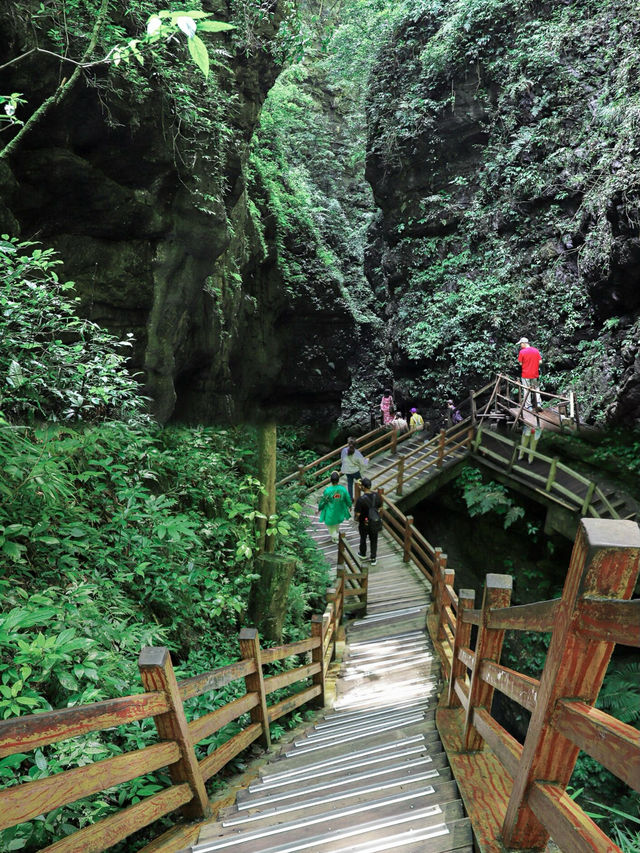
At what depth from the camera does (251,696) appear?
3408 mm

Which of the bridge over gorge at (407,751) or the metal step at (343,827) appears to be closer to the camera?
the bridge over gorge at (407,751)

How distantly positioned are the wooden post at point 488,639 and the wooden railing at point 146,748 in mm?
1440

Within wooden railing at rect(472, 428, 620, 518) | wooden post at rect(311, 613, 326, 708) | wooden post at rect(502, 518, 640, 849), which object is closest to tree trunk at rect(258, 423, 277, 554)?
wooden post at rect(311, 613, 326, 708)

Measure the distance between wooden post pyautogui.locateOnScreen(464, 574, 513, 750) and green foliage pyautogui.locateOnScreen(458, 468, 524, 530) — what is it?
9412 mm

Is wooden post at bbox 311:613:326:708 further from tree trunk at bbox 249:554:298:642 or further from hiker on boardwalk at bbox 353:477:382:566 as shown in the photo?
hiker on boardwalk at bbox 353:477:382:566

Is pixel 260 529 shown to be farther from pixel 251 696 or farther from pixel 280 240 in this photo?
pixel 280 240

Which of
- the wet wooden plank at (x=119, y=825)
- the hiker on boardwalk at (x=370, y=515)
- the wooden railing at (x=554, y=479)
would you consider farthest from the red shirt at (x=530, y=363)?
the wet wooden plank at (x=119, y=825)

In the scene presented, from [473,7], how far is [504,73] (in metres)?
2.42

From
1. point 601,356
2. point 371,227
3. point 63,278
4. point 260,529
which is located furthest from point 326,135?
point 260,529

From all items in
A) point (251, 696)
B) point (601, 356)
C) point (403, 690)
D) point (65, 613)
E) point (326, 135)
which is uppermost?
point (326, 135)

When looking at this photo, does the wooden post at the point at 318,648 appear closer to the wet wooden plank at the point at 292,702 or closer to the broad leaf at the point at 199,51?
the wet wooden plank at the point at 292,702

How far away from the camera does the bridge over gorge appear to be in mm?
1384

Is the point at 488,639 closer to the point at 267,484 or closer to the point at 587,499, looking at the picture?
the point at 267,484

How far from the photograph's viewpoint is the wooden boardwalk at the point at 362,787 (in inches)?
84.0
